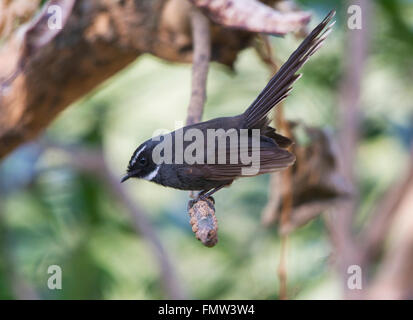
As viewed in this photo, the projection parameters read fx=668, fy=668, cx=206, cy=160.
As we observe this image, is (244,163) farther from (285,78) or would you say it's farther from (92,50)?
(92,50)

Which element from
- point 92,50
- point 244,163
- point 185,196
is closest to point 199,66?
point 244,163

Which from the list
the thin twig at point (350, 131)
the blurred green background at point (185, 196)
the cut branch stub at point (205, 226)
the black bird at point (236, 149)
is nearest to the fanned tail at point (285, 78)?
the black bird at point (236, 149)

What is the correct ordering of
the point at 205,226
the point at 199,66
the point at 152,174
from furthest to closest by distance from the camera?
the point at 152,174 < the point at 199,66 < the point at 205,226

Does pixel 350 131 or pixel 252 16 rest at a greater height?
pixel 350 131

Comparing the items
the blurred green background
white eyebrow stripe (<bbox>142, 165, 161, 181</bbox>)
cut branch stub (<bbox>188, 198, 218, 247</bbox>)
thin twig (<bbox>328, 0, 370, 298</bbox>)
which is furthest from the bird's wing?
the blurred green background

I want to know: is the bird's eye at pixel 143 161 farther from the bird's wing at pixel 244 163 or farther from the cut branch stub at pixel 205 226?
the cut branch stub at pixel 205 226
